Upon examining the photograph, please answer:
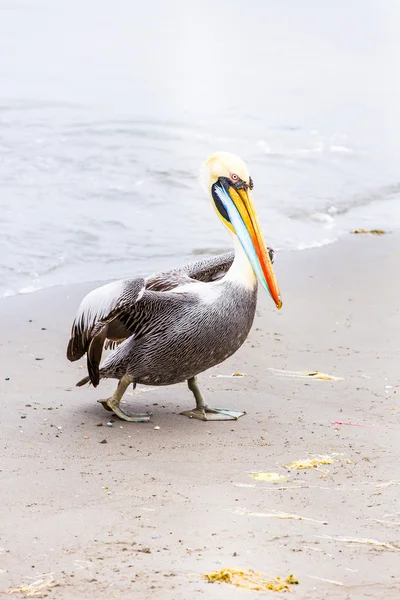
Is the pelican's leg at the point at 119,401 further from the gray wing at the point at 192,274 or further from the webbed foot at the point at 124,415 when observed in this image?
the gray wing at the point at 192,274

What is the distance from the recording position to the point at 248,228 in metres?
4.83

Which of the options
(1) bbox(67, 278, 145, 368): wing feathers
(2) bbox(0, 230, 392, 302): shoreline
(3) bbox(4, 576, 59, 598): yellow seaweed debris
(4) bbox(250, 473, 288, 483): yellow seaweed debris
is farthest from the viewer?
(2) bbox(0, 230, 392, 302): shoreline

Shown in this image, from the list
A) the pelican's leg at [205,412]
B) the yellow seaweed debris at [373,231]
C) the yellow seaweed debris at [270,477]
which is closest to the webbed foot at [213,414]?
the pelican's leg at [205,412]

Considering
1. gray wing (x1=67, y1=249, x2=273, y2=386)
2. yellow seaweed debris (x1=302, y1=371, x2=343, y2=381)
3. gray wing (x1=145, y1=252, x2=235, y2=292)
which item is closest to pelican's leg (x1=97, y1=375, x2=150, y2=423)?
gray wing (x1=67, y1=249, x2=273, y2=386)

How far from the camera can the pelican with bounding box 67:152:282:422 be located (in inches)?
175

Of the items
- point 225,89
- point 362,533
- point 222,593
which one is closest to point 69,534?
point 222,593

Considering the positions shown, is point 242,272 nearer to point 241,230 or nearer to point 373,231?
point 241,230

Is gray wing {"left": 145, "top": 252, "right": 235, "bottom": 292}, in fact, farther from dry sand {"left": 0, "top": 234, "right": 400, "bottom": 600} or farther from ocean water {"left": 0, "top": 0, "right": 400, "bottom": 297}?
ocean water {"left": 0, "top": 0, "right": 400, "bottom": 297}

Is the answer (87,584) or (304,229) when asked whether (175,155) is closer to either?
(304,229)

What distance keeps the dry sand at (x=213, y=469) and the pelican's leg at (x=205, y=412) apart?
0.17ft

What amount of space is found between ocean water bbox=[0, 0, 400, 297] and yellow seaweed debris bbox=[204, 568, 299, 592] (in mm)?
4701

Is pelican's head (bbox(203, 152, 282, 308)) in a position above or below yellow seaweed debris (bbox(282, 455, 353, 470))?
above

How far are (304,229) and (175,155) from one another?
3.81 meters

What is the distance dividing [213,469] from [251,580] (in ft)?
3.86
